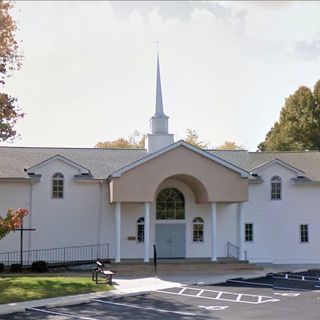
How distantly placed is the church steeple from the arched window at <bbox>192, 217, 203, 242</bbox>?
17.8ft

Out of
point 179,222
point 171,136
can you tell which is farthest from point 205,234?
point 171,136

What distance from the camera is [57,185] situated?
32406 millimetres

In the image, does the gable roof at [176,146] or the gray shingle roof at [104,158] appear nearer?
the gable roof at [176,146]

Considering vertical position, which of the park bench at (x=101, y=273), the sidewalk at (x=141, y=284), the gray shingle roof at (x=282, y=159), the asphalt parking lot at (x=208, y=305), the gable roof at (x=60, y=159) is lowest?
the asphalt parking lot at (x=208, y=305)

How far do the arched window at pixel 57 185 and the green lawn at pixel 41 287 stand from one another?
6.92m

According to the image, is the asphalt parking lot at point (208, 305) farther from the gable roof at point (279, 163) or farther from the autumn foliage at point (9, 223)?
the gable roof at point (279, 163)

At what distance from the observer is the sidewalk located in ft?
63.6

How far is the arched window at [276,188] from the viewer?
1368 inches

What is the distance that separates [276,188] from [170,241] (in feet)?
24.4

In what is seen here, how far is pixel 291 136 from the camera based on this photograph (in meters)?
61.7

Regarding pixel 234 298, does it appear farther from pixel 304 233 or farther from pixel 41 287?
pixel 304 233

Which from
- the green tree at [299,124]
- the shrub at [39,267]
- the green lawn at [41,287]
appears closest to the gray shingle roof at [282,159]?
the shrub at [39,267]

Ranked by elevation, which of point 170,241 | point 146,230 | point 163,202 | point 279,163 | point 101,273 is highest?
point 279,163

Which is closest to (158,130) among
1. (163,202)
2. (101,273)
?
(163,202)
